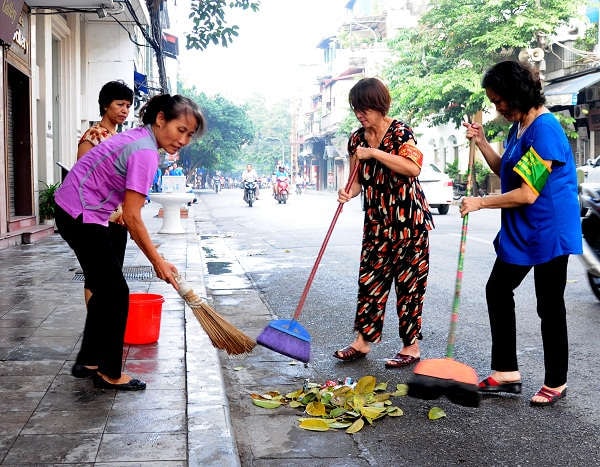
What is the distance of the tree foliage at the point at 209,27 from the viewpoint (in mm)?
14008

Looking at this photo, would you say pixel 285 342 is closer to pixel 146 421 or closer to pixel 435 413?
pixel 435 413

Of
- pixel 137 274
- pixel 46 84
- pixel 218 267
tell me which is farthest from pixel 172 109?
pixel 46 84

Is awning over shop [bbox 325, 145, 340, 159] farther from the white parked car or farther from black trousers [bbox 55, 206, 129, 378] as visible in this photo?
black trousers [bbox 55, 206, 129, 378]

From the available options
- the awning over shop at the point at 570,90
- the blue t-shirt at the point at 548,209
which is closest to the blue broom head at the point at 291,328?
the blue t-shirt at the point at 548,209

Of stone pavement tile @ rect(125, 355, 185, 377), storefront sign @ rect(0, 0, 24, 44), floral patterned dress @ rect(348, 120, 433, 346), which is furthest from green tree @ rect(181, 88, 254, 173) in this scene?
stone pavement tile @ rect(125, 355, 185, 377)

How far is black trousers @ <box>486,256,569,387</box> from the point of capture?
393cm

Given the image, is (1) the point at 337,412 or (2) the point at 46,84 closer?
(1) the point at 337,412

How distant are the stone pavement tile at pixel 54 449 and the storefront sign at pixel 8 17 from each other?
8.17 m

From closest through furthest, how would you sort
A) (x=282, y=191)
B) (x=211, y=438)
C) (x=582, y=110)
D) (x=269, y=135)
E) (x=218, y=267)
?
1. (x=211, y=438)
2. (x=218, y=267)
3. (x=582, y=110)
4. (x=282, y=191)
5. (x=269, y=135)

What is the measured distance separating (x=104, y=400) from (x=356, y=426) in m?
1.19

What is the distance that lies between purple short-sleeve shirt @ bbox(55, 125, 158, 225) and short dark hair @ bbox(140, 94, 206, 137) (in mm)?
70

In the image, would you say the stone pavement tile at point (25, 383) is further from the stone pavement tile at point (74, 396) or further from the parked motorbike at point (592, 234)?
the parked motorbike at point (592, 234)

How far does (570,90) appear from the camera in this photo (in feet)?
83.1

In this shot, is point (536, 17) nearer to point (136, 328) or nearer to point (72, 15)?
point (72, 15)
